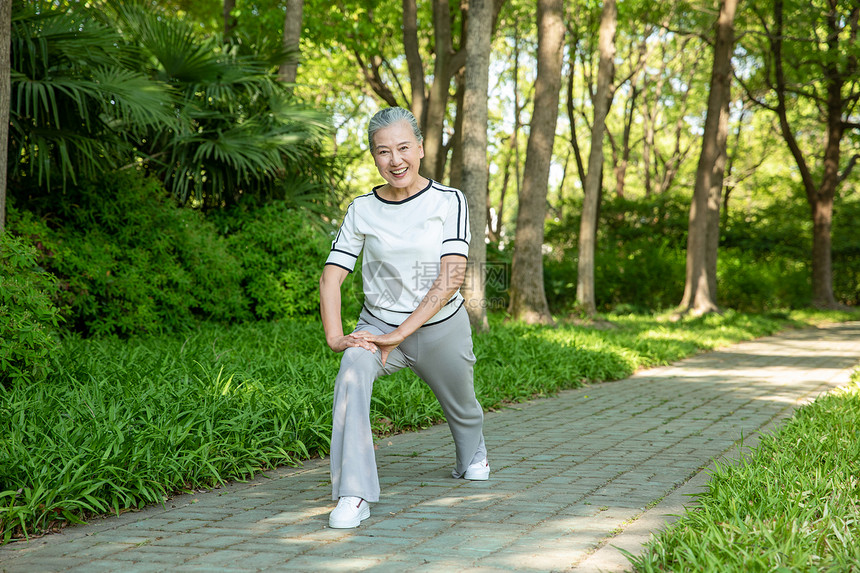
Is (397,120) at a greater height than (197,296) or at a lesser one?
greater

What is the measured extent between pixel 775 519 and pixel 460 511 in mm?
1365

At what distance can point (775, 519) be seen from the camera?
3.20 meters

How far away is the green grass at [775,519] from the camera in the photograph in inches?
109

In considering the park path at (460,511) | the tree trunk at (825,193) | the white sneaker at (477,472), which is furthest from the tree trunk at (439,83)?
the tree trunk at (825,193)

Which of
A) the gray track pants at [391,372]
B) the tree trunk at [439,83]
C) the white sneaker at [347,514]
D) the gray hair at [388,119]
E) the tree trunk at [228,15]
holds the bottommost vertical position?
the white sneaker at [347,514]

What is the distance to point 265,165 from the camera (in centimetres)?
1012

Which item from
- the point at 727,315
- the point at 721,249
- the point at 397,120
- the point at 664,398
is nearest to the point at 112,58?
the point at 397,120

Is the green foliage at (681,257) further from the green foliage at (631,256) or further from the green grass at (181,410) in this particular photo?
the green grass at (181,410)

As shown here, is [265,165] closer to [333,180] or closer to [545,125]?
[333,180]

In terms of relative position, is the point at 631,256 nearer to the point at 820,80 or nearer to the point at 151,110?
the point at 820,80

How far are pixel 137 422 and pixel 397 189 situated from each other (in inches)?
83.8

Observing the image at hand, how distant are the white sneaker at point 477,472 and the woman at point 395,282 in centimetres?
61

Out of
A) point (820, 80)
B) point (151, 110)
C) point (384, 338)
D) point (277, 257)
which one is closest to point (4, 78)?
point (151, 110)

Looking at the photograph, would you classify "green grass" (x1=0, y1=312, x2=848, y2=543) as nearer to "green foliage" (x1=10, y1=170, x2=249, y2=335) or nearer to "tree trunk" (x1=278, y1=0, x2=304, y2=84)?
"green foliage" (x1=10, y1=170, x2=249, y2=335)
